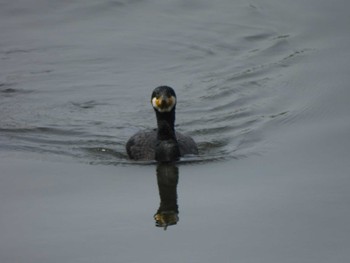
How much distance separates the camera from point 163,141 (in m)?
14.6

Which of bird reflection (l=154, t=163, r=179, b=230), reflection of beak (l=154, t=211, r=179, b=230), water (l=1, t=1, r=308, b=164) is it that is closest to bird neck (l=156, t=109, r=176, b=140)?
bird reflection (l=154, t=163, r=179, b=230)

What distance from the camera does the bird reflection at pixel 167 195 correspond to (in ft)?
39.5

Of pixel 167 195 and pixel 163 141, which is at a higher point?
pixel 163 141

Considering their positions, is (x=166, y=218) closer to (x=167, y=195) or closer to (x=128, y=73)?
(x=167, y=195)

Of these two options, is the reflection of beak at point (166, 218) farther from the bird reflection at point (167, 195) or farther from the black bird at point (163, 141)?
the black bird at point (163, 141)

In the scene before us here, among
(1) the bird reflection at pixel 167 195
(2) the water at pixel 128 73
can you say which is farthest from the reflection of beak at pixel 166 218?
(2) the water at pixel 128 73

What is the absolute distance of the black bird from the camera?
562 inches

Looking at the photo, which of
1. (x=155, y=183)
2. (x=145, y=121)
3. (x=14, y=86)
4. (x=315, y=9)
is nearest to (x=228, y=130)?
(x=145, y=121)

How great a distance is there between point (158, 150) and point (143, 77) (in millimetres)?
4408

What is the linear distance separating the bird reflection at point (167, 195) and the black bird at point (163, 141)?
0.66 feet

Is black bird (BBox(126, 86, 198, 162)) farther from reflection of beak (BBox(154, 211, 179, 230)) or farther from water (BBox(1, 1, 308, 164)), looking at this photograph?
reflection of beak (BBox(154, 211, 179, 230))

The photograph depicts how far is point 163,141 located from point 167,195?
1625 millimetres

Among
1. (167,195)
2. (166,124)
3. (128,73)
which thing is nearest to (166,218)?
(167,195)

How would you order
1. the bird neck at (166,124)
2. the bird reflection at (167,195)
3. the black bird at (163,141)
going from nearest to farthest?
the bird reflection at (167,195), the black bird at (163,141), the bird neck at (166,124)
